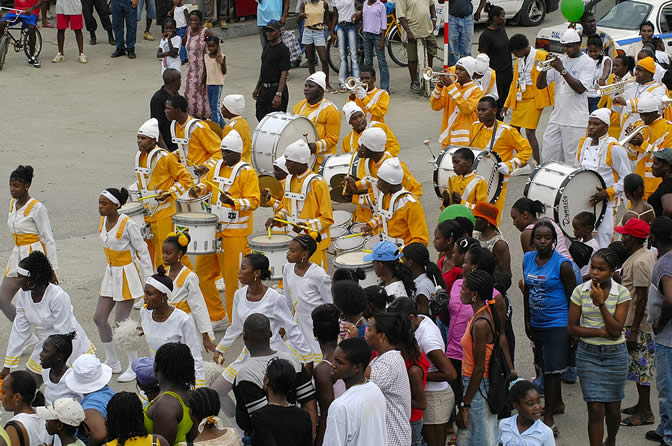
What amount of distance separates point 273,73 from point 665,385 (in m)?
8.36

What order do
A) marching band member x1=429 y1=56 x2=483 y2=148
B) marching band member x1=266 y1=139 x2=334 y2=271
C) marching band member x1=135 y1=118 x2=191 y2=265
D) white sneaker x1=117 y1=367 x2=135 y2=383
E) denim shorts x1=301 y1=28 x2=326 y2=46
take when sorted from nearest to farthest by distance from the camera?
white sneaker x1=117 y1=367 x2=135 y2=383 < marching band member x1=266 y1=139 x2=334 y2=271 < marching band member x1=135 y1=118 x2=191 y2=265 < marching band member x1=429 y1=56 x2=483 y2=148 < denim shorts x1=301 y1=28 x2=326 y2=46

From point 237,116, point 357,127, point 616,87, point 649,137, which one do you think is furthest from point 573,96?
point 237,116

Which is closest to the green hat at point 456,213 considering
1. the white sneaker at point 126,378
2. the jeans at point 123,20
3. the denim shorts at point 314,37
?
the white sneaker at point 126,378

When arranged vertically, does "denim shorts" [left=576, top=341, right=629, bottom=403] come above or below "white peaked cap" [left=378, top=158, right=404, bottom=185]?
below

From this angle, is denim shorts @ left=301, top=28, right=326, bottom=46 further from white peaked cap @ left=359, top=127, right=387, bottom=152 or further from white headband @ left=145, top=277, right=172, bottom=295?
white headband @ left=145, top=277, right=172, bottom=295

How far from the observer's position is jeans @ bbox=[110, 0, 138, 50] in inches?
744

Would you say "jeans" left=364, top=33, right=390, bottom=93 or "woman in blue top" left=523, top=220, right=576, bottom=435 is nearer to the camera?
"woman in blue top" left=523, top=220, right=576, bottom=435

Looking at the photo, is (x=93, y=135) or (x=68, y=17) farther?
(x=68, y=17)

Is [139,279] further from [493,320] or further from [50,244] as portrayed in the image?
[493,320]

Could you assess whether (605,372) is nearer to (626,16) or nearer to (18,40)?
(626,16)

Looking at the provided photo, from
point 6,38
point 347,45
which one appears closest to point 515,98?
point 347,45

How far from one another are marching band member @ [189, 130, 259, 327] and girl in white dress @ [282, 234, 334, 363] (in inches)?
61.4

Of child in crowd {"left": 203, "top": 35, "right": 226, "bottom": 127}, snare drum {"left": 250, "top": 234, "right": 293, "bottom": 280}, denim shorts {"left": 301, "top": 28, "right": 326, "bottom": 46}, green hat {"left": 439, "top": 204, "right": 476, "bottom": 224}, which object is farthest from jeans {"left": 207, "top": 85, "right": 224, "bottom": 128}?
green hat {"left": 439, "top": 204, "right": 476, "bottom": 224}

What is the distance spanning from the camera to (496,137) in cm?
1048
